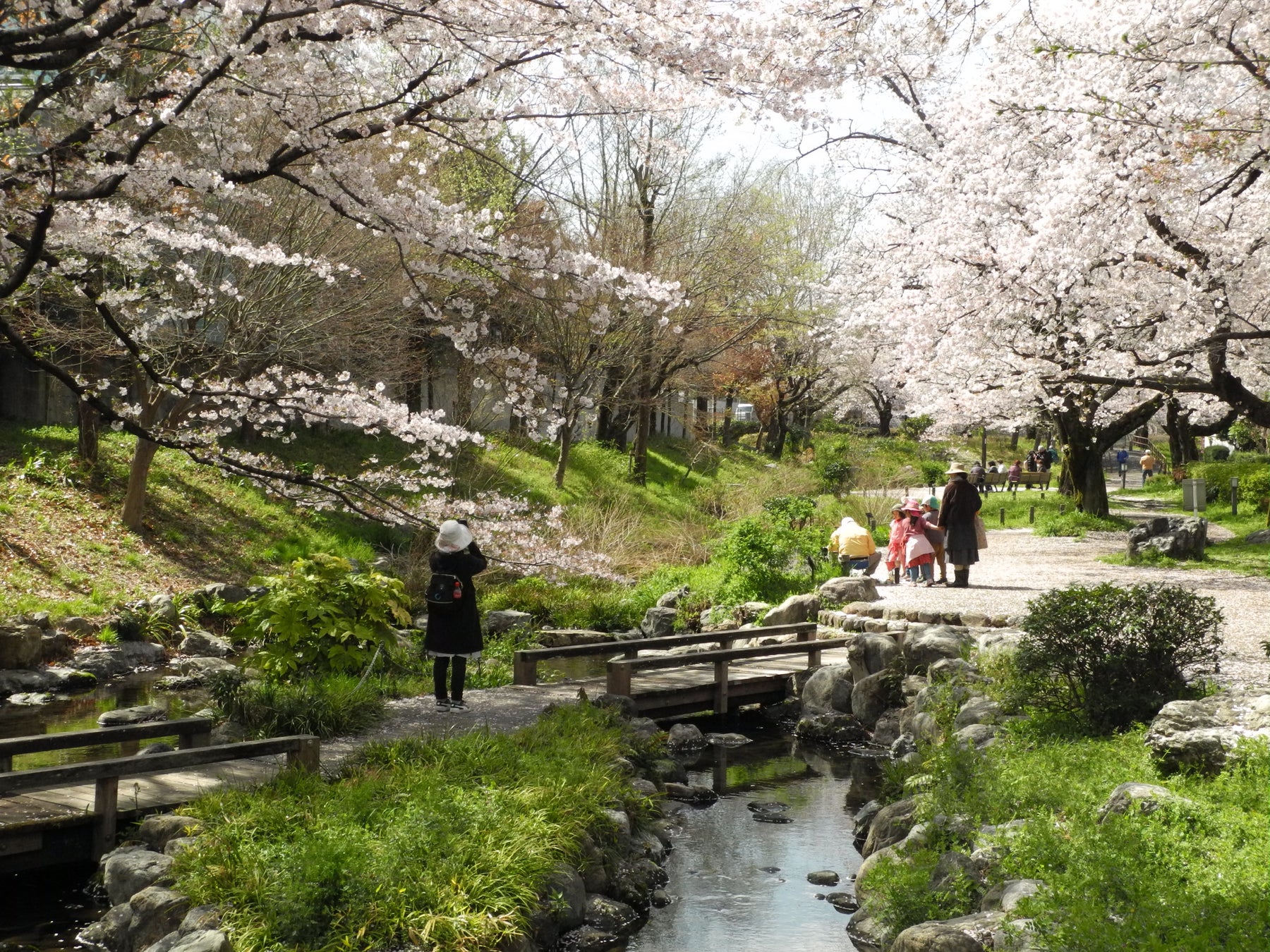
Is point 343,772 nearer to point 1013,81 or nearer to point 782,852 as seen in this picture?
point 782,852

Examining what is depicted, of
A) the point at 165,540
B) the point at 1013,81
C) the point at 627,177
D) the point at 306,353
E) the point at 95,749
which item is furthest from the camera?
the point at 627,177

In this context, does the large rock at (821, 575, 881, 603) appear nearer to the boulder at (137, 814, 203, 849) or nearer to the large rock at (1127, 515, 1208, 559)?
the large rock at (1127, 515, 1208, 559)

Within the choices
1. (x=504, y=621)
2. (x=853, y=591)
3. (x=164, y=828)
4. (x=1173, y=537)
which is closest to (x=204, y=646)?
(x=504, y=621)

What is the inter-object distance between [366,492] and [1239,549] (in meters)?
17.7

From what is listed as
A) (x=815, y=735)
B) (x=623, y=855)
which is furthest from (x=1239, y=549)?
(x=623, y=855)

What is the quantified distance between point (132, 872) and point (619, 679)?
533 centimetres

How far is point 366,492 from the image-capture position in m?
6.52

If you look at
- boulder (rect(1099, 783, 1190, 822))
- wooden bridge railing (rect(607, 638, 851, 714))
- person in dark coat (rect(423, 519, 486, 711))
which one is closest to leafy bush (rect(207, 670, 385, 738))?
person in dark coat (rect(423, 519, 486, 711))

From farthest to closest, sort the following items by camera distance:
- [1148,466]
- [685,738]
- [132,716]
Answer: [1148,466] → [685,738] → [132,716]

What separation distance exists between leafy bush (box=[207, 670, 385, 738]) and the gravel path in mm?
6791

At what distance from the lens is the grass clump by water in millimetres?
5359

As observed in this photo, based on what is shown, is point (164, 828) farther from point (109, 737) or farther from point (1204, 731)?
point (1204, 731)

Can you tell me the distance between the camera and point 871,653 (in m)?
11.7

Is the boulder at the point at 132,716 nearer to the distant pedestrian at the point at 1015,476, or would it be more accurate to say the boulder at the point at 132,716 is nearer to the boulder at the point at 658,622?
the boulder at the point at 658,622
